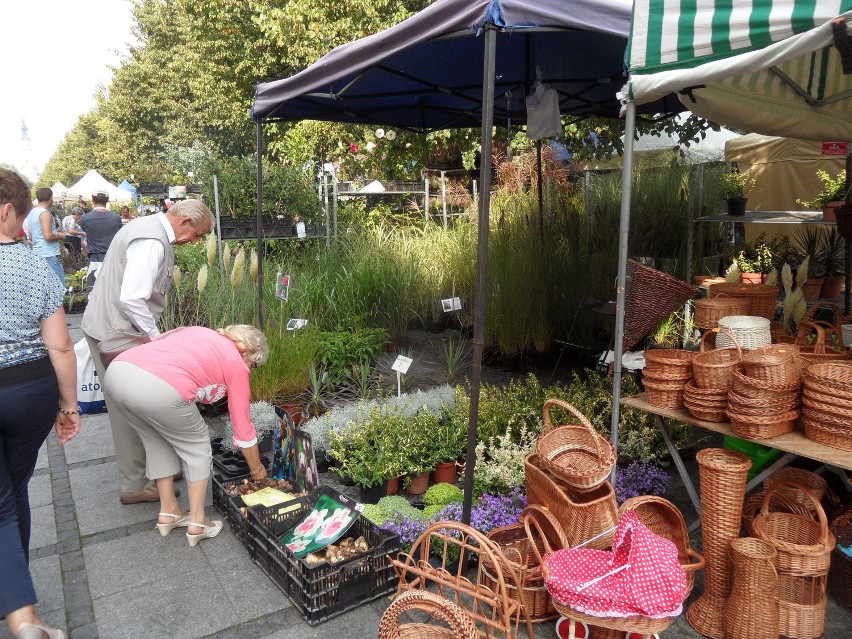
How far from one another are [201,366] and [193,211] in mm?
845

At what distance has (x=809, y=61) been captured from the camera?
12.4 ft

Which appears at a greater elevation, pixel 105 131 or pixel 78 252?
pixel 105 131

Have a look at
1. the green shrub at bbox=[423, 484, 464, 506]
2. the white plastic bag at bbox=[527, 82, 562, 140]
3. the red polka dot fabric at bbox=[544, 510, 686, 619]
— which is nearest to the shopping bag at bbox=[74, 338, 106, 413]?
the green shrub at bbox=[423, 484, 464, 506]

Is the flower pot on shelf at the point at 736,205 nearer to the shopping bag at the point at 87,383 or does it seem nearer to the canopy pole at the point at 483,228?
the canopy pole at the point at 483,228

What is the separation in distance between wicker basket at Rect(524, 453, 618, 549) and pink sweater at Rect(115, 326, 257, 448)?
4.64 ft

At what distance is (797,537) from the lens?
99.3 inches

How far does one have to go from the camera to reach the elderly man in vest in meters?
3.17

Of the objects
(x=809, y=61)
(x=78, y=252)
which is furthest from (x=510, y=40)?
(x=78, y=252)

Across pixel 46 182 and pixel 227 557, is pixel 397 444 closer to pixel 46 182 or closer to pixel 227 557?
pixel 227 557

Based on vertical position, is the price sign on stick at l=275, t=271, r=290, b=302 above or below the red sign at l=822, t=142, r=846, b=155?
below

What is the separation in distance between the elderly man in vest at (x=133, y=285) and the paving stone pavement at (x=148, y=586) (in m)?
0.40

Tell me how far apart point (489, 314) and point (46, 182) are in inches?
3487

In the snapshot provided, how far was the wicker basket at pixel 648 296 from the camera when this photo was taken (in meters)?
3.21

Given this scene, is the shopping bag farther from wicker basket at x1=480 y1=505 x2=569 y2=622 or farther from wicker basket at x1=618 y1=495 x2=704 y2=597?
wicker basket at x1=618 y1=495 x2=704 y2=597
